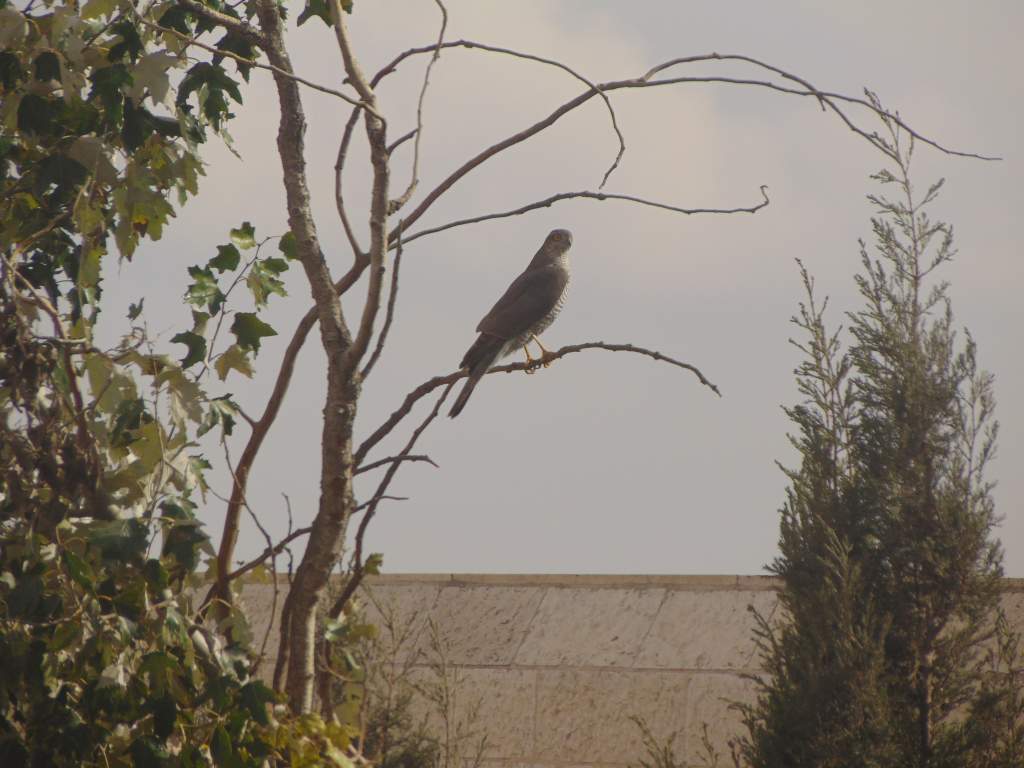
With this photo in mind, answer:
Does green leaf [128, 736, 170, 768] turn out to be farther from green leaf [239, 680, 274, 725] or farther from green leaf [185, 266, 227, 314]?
green leaf [185, 266, 227, 314]

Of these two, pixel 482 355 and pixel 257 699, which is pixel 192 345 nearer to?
pixel 257 699

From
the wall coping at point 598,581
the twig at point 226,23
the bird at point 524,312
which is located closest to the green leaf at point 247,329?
the twig at point 226,23

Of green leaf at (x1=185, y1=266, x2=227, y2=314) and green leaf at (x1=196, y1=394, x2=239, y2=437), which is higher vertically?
green leaf at (x1=185, y1=266, x2=227, y2=314)

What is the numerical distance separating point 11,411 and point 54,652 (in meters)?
0.81

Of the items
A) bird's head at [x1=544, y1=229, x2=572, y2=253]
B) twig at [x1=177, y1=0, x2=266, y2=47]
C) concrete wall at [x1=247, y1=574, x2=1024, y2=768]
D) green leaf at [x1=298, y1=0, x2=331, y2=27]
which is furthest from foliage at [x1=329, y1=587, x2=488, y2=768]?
twig at [x1=177, y1=0, x2=266, y2=47]

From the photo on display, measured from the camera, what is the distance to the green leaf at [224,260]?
4.02m

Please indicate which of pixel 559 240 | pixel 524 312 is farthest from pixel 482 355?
pixel 559 240

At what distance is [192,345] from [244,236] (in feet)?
1.58

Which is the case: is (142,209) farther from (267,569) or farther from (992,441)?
(992,441)

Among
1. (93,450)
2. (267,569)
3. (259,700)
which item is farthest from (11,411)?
(259,700)

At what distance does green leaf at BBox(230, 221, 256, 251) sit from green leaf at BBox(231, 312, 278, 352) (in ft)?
0.85

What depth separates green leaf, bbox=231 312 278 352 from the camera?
395cm

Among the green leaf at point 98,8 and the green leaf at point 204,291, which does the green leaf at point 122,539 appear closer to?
the green leaf at point 204,291

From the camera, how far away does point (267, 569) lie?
4.08 meters
